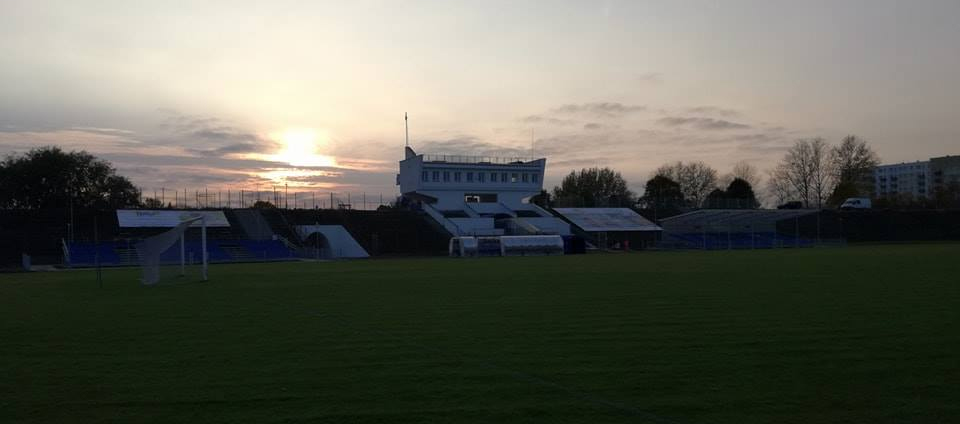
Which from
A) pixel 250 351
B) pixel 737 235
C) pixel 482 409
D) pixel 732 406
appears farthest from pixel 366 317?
pixel 737 235

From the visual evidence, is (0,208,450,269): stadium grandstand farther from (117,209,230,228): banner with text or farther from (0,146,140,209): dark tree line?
(0,146,140,209): dark tree line

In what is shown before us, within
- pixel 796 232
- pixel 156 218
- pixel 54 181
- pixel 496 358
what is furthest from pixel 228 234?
pixel 496 358

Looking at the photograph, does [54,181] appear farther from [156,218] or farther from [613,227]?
[613,227]

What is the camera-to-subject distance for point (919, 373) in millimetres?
8781

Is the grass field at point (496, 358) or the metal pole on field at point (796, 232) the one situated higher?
the metal pole on field at point (796, 232)

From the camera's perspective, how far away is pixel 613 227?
7138 cm

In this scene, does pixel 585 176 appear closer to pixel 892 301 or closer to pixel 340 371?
pixel 892 301

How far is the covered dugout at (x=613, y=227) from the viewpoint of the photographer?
68562mm

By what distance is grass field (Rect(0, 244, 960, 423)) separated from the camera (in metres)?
7.46

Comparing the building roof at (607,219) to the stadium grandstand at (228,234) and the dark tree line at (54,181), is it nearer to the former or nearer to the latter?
the stadium grandstand at (228,234)

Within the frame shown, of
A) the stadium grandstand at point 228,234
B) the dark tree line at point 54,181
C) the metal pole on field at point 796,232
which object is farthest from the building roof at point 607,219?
the dark tree line at point 54,181

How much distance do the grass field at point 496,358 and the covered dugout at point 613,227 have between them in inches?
1922

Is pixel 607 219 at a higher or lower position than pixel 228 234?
higher

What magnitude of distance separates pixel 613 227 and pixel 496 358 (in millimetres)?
62505
